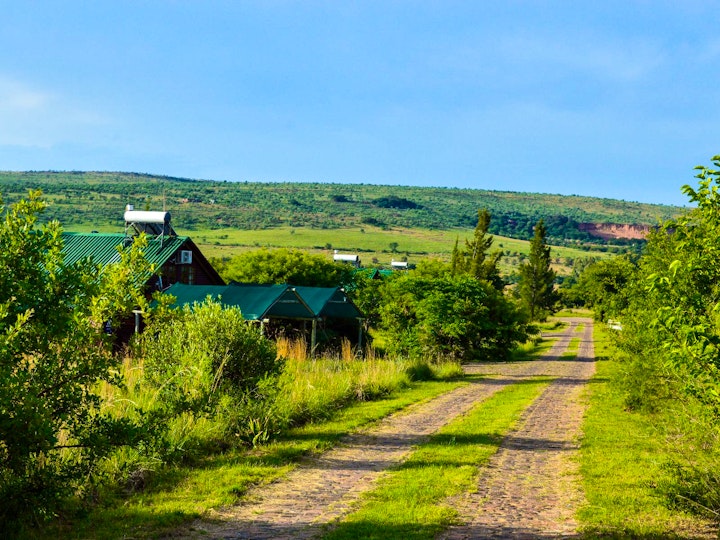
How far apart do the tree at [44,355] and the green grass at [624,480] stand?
16.8ft

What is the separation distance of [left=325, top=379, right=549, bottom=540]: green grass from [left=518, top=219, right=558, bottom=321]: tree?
211 ft

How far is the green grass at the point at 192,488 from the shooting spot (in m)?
7.57

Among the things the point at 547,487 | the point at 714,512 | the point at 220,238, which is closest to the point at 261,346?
the point at 547,487

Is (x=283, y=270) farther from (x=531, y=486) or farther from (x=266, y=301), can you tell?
(x=531, y=486)

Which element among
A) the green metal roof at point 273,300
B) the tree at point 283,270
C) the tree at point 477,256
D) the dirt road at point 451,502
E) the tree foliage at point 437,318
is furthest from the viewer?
the tree at point 283,270

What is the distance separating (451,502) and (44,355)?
4838mm

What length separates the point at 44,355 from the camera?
6891mm

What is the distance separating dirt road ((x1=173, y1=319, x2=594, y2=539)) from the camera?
771 centimetres

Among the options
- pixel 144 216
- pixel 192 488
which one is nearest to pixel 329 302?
pixel 144 216

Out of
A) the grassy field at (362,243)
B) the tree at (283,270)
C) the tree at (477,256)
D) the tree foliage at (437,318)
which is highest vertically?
the grassy field at (362,243)

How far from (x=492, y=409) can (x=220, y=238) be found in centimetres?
11878

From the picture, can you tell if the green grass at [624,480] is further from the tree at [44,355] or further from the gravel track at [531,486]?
the tree at [44,355]

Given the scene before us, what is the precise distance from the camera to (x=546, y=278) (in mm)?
81500

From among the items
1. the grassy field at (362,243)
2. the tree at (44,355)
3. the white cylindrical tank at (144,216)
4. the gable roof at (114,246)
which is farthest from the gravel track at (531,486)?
the grassy field at (362,243)
